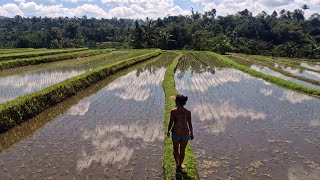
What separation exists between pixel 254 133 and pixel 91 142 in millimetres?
4503

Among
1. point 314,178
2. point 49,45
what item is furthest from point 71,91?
point 49,45

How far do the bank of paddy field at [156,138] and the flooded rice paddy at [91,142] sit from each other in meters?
0.02

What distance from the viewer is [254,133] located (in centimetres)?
995

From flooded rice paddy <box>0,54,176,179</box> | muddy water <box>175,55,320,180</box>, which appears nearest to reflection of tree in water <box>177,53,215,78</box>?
muddy water <box>175,55,320,180</box>

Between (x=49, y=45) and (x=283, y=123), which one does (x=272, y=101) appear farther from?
(x=49, y=45)

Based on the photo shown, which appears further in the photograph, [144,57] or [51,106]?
[144,57]

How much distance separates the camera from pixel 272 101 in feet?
48.2

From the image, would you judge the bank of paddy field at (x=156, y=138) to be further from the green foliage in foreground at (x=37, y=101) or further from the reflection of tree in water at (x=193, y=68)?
the reflection of tree in water at (x=193, y=68)

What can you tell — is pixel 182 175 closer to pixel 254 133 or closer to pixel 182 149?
pixel 182 149

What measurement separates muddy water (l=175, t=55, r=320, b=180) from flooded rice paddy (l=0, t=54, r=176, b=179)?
1.30m

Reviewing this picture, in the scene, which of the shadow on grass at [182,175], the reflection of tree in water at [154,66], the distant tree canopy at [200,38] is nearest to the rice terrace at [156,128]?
the shadow on grass at [182,175]

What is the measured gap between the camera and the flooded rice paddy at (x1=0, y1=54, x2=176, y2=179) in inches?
285

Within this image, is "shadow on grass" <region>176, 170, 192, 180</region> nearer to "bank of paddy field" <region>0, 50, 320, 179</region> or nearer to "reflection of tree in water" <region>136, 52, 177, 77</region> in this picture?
"bank of paddy field" <region>0, 50, 320, 179</region>

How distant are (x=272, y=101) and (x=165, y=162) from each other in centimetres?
863
